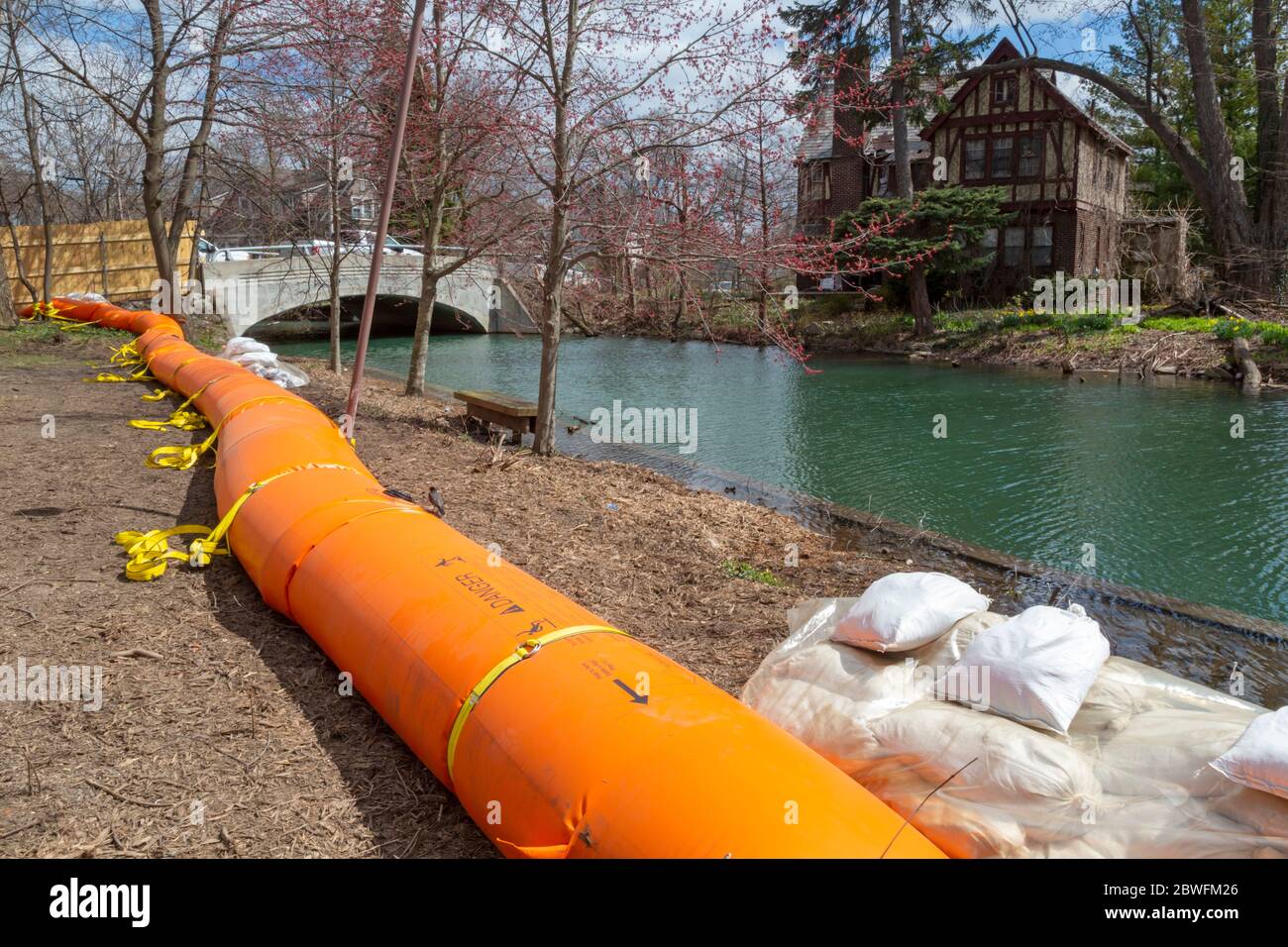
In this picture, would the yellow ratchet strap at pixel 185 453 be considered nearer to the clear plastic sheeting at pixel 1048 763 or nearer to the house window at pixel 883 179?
the clear plastic sheeting at pixel 1048 763

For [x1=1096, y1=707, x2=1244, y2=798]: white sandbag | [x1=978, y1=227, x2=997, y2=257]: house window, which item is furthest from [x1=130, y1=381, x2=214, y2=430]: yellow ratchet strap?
[x1=978, y1=227, x2=997, y2=257]: house window

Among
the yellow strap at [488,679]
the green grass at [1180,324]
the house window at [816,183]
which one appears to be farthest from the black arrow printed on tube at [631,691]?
the house window at [816,183]

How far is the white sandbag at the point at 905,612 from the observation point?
13.4ft

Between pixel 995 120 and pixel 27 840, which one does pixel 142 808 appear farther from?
pixel 995 120

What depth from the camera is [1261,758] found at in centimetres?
269

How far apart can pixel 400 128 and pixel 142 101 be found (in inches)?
307

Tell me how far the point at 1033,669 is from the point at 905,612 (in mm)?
720

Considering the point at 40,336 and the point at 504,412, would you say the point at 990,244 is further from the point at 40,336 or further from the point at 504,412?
the point at 40,336

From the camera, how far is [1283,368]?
68.2 feet

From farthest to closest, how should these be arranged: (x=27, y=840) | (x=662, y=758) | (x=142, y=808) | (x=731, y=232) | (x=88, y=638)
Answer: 1. (x=731, y=232)
2. (x=88, y=638)
3. (x=142, y=808)
4. (x=27, y=840)
5. (x=662, y=758)

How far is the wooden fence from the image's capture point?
2589 cm

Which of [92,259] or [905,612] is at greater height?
[92,259]

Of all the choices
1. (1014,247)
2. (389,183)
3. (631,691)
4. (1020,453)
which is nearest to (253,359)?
(389,183)
